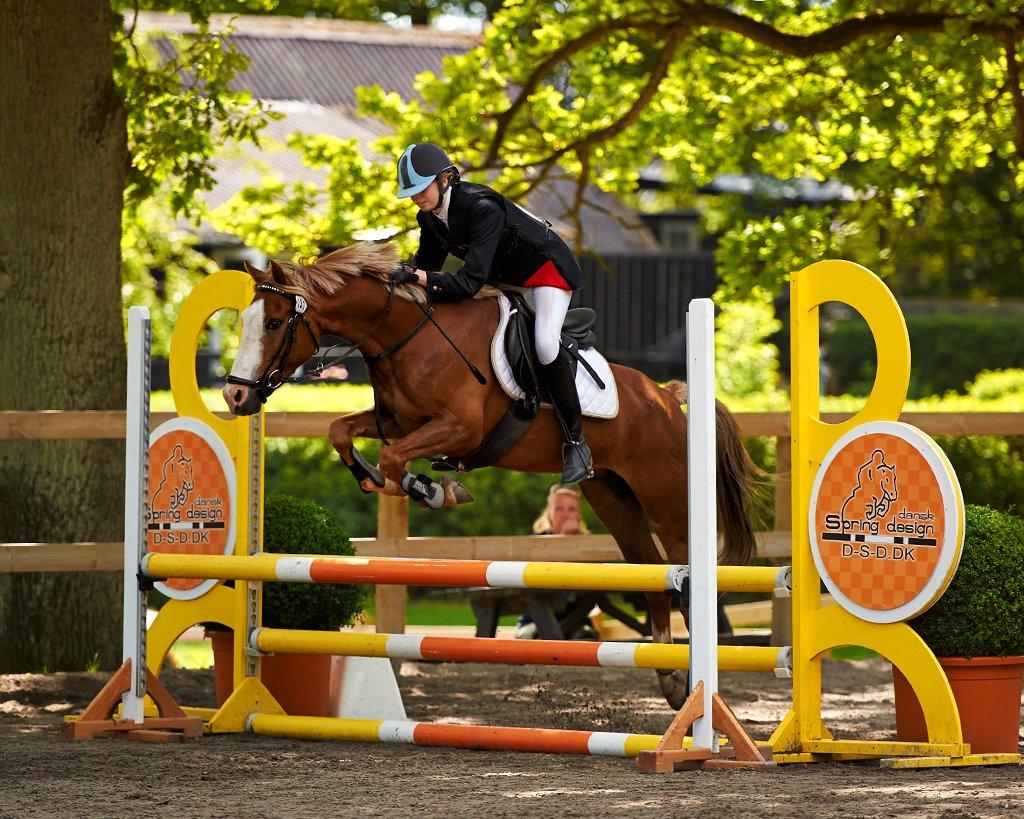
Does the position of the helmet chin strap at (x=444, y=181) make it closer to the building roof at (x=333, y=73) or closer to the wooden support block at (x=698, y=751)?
the wooden support block at (x=698, y=751)

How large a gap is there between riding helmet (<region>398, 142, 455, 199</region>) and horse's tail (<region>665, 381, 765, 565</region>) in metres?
1.62

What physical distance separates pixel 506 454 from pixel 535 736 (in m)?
1.17

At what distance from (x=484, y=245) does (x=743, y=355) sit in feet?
43.0

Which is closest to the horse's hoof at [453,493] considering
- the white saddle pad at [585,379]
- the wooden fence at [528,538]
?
the white saddle pad at [585,379]

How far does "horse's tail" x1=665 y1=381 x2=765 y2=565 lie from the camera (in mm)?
6043

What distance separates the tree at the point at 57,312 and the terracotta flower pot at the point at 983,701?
4.00 meters

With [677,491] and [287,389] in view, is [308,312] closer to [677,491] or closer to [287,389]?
[677,491]

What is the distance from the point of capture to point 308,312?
5219 millimetres

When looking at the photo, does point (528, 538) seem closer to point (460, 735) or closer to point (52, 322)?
point (460, 735)

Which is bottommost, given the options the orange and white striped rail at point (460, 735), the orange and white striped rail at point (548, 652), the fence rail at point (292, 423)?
the orange and white striped rail at point (460, 735)

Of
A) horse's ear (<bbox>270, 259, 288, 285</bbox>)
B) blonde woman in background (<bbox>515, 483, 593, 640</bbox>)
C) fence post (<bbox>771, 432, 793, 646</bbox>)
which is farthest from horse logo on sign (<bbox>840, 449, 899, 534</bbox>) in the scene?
blonde woman in background (<bbox>515, 483, 593, 640</bbox>)

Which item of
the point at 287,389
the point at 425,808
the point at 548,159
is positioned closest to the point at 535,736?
the point at 425,808

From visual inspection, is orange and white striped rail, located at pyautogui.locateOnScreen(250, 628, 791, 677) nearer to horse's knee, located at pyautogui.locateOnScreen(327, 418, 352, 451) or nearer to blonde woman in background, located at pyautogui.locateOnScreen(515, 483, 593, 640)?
horse's knee, located at pyautogui.locateOnScreen(327, 418, 352, 451)

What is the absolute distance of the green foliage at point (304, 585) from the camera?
586 centimetres
